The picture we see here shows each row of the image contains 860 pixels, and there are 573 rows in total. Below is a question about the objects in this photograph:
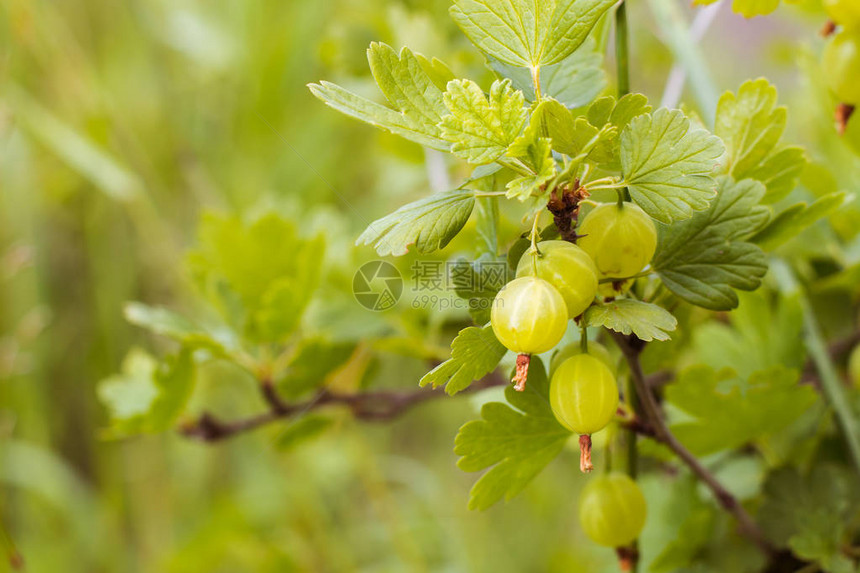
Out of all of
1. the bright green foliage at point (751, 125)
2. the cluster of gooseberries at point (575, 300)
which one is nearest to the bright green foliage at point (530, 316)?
the cluster of gooseberries at point (575, 300)

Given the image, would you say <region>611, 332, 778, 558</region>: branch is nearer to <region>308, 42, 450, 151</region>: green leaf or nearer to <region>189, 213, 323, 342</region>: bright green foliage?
<region>308, 42, 450, 151</region>: green leaf

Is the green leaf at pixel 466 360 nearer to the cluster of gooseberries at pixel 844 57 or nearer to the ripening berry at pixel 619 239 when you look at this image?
the ripening berry at pixel 619 239

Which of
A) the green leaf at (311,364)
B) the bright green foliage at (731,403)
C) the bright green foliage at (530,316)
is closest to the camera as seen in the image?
the bright green foliage at (530,316)

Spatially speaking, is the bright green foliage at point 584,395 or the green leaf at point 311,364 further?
the green leaf at point 311,364

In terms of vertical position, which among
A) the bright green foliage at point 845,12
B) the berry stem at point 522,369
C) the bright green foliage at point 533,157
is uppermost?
the bright green foliage at point 845,12

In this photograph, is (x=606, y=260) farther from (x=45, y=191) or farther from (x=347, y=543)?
(x=45, y=191)

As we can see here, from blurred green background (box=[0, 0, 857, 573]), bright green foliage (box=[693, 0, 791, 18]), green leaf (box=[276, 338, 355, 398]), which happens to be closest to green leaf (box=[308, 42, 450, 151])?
bright green foliage (box=[693, 0, 791, 18])
